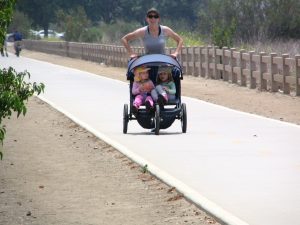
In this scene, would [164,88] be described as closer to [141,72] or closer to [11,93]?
[141,72]

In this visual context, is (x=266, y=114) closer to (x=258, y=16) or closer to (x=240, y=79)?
(x=240, y=79)

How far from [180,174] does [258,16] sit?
46.9 metres

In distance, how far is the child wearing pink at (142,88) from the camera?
52.1ft

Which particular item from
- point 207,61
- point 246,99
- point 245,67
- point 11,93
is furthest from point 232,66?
point 11,93

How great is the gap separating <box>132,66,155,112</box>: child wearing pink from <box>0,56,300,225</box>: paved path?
0.49 meters

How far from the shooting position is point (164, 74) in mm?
16062

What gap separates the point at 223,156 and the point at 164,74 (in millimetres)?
3352

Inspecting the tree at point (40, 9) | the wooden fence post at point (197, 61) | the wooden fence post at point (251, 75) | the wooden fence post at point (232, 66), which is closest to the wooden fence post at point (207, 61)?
the wooden fence post at point (197, 61)

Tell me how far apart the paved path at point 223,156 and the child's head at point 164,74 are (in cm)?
83

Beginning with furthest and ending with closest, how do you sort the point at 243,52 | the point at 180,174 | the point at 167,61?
the point at 243,52
the point at 167,61
the point at 180,174

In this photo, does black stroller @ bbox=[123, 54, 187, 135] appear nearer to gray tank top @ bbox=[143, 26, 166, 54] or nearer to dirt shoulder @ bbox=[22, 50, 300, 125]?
gray tank top @ bbox=[143, 26, 166, 54]

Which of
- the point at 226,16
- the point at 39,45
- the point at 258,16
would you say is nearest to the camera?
the point at 258,16

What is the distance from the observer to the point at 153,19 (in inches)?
632

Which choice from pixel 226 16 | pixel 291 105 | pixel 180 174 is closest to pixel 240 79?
pixel 291 105
